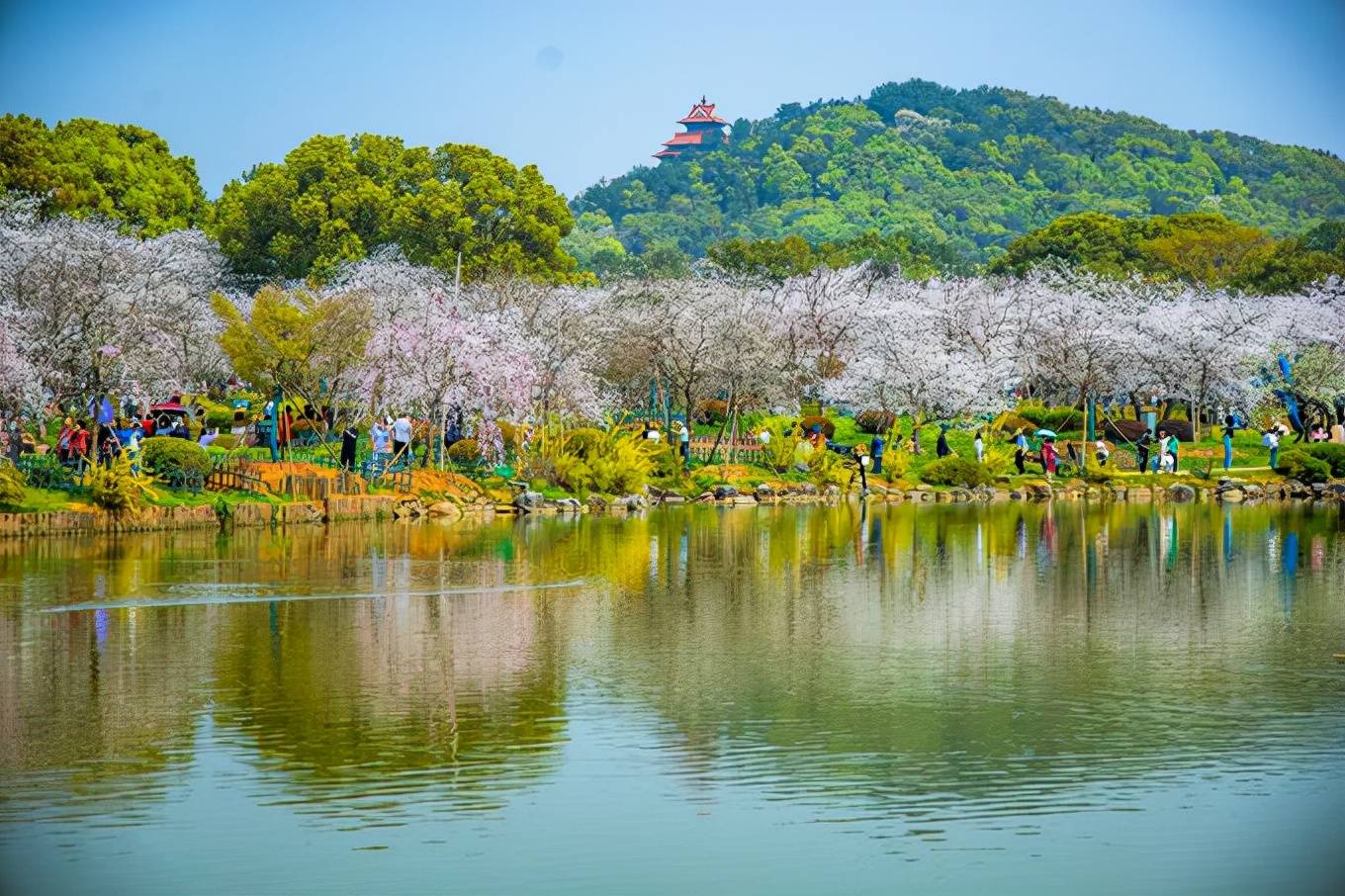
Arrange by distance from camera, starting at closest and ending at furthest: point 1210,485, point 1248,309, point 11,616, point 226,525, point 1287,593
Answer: point 11,616
point 1287,593
point 226,525
point 1210,485
point 1248,309

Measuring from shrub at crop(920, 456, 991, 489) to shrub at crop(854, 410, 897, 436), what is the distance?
6.94 meters

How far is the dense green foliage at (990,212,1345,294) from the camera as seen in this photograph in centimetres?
9594

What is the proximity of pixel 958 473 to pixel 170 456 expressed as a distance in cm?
2712

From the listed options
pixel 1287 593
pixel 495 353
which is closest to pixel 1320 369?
pixel 495 353

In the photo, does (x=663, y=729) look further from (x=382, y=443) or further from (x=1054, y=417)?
(x=1054, y=417)

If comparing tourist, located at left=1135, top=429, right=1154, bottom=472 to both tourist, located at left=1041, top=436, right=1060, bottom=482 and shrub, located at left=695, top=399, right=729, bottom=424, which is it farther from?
shrub, located at left=695, top=399, right=729, bottom=424

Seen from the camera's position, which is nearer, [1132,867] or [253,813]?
[1132,867]

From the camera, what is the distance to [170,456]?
39.2 metres

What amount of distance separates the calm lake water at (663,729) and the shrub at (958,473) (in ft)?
78.7

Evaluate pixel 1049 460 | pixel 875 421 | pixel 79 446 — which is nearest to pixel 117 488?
pixel 79 446

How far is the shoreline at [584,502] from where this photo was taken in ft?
120

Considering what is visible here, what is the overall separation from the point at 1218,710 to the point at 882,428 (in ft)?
154

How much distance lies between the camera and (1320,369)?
65.6 metres

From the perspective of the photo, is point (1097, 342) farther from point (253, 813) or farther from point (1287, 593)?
point (253, 813)
